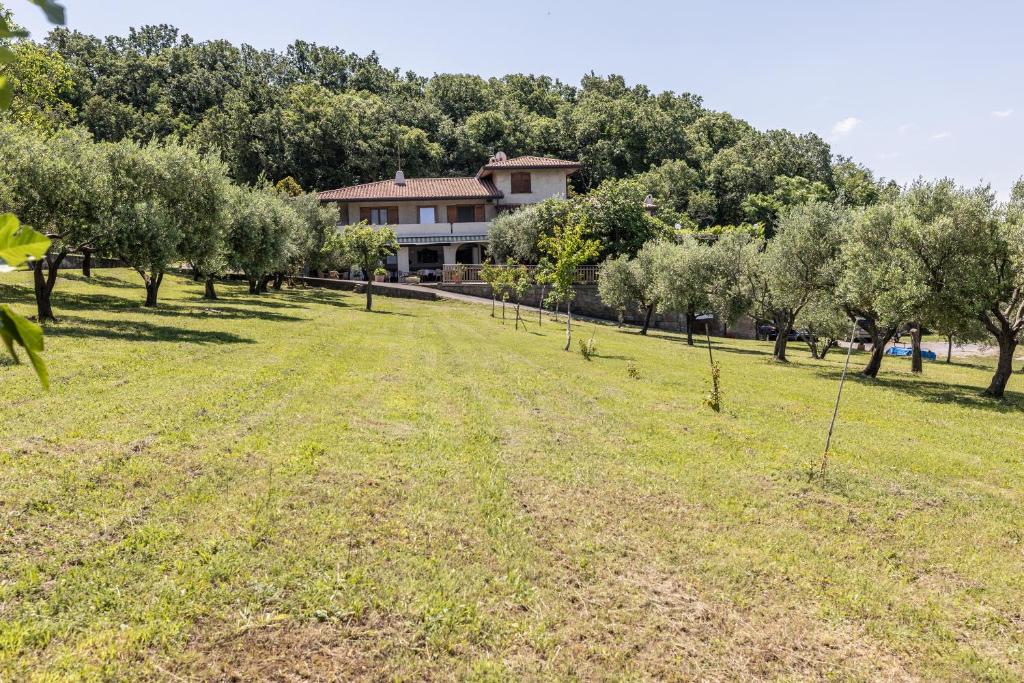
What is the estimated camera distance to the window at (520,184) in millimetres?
62344

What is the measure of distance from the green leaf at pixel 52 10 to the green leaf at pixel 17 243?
1.02ft

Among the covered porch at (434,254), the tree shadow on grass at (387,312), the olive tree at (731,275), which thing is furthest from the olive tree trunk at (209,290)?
the olive tree at (731,275)

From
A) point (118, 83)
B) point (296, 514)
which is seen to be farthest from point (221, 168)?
point (118, 83)

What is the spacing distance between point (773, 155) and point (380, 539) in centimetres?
9617

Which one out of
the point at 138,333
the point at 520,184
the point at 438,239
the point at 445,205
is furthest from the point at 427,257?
the point at 138,333

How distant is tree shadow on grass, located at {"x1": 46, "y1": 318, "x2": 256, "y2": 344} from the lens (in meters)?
18.2

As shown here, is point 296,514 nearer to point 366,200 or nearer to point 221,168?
point 221,168

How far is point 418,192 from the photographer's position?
60.8m

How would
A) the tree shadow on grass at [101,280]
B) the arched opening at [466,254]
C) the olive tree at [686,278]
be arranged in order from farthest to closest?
the arched opening at [466,254] < the olive tree at [686,278] < the tree shadow on grass at [101,280]

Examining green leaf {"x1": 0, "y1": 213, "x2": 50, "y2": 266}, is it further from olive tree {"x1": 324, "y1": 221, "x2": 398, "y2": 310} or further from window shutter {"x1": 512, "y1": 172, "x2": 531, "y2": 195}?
window shutter {"x1": 512, "y1": 172, "x2": 531, "y2": 195}

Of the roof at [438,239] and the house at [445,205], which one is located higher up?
the house at [445,205]

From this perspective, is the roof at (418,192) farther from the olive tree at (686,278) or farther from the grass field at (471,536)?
the grass field at (471,536)

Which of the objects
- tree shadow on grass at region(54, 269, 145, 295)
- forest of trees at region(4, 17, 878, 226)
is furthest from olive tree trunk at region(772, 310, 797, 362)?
forest of trees at region(4, 17, 878, 226)

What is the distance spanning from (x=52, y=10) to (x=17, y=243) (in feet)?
1.18
